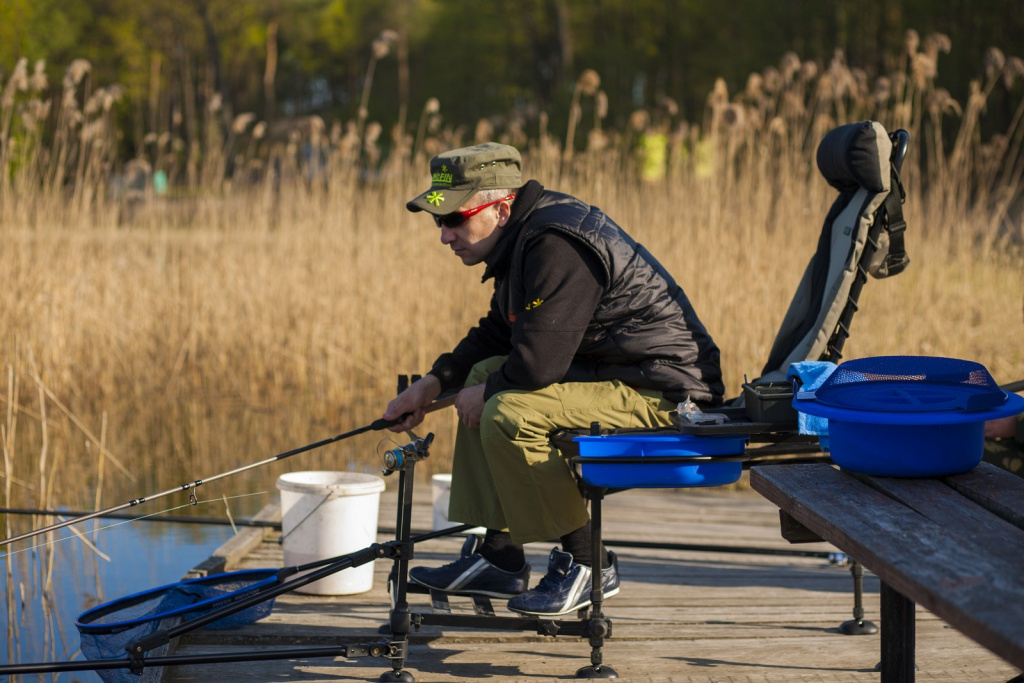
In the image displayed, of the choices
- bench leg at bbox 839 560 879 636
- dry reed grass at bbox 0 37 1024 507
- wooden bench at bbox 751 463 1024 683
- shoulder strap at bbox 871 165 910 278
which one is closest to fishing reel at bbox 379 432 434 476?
wooden bench at bbox 751 463 1024 683

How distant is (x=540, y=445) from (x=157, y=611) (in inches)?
40.8

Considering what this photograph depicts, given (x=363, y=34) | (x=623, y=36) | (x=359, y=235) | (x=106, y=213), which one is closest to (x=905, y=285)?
(x=359, y=235)

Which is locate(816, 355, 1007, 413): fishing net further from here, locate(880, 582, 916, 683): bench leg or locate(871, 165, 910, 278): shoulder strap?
locate(871, 165, 910, 278): shoulder strap

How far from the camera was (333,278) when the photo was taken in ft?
20.3

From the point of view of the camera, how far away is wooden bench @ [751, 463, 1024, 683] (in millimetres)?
1240

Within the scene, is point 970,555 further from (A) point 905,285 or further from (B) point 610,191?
(A) point 905,285

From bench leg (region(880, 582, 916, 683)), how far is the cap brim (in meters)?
1.33

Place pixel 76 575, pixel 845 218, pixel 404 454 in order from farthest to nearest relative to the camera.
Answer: pixel 76 575 < pixel 845 218 < pixel 404 454

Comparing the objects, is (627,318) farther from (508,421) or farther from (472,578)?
(472,578)

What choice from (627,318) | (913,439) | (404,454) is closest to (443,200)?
(627,318)

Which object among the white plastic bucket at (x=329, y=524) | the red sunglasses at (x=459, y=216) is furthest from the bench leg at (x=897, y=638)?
the white plastic bucket at (x=329, y=524)

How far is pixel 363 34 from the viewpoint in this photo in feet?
120

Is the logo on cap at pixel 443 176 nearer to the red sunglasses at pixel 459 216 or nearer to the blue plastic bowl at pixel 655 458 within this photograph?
the red sunglasses at pixel 459 216

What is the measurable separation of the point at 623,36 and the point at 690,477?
104 ft
